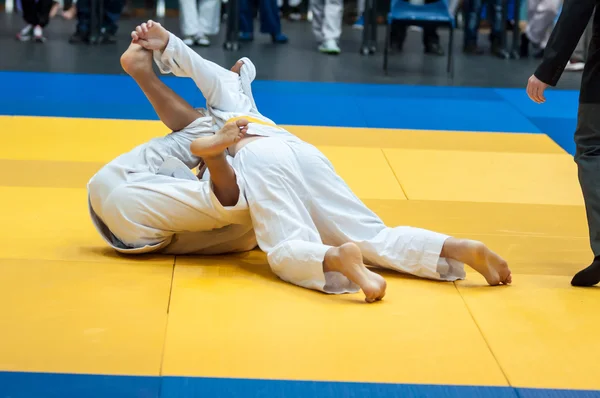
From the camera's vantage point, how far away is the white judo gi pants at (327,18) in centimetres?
1074

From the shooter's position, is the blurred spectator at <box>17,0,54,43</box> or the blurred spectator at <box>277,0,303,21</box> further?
the blurred spectator at <box>277,0,303,21</box>

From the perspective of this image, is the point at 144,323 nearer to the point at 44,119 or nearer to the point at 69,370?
the point at 69,370

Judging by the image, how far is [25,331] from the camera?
312 centimetres

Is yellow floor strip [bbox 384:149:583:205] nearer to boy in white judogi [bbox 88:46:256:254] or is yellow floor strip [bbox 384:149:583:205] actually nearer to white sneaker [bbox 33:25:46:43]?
boy in white judogi [bbox 88:46:256:254]

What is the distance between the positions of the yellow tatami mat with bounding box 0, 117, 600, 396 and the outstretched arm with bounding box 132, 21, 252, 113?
0.72 meters

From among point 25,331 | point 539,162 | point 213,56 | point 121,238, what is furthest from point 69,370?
point 213,56

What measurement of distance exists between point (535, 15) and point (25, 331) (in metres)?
9.01

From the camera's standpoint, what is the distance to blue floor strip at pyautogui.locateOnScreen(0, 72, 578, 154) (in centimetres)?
730

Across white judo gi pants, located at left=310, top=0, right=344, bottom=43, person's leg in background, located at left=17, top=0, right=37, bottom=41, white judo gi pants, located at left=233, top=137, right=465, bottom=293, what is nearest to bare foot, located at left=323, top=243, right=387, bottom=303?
white judo gi pants, located at left=233, top=137, right=465, bottom=293

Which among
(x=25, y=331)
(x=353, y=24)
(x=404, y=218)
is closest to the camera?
(x=25, y=331)

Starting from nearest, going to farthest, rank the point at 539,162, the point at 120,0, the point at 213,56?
the point at 539,162
the point at 213,56
the point at 120,0

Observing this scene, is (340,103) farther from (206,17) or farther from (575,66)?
(206,17)

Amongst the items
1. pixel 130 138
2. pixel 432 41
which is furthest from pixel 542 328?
pixel 432 41

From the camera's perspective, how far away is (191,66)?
4.14 meters
